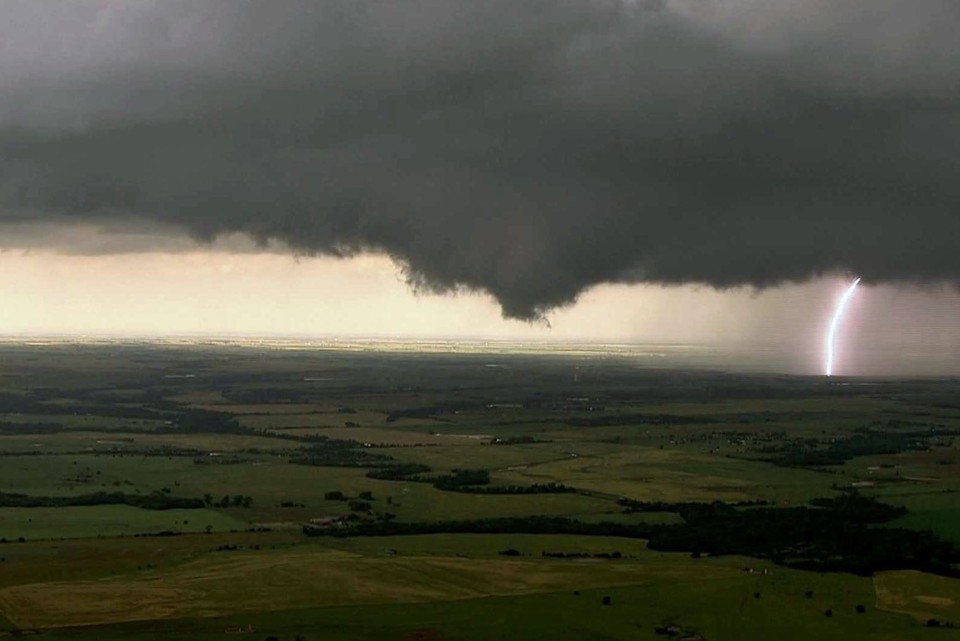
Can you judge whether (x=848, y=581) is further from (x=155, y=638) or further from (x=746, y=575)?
(x=155, y=638)

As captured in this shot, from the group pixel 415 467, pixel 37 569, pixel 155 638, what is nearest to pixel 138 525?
pixel 37 569

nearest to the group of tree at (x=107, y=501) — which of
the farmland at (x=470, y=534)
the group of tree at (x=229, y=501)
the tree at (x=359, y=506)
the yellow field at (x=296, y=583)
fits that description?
the farmland at (x=470, y=534)

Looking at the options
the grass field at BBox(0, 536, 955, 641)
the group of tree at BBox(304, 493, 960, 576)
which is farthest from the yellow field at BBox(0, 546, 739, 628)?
the group of tree at BBox(304, 493, 960, 576)

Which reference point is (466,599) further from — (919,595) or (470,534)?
(919,595)

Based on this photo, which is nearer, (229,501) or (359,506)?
(359,506)

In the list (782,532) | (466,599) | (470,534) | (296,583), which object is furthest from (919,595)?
(296,583)

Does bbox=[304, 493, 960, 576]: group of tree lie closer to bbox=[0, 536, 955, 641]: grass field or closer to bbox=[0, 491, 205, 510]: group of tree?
bbox=[0, 536, 955, 641]: grass field

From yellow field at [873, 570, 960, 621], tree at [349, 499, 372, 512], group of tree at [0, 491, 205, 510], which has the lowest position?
group of tree at [0, 491, 205, 510]

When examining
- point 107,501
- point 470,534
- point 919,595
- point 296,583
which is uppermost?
point 919,595

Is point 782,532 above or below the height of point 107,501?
above
